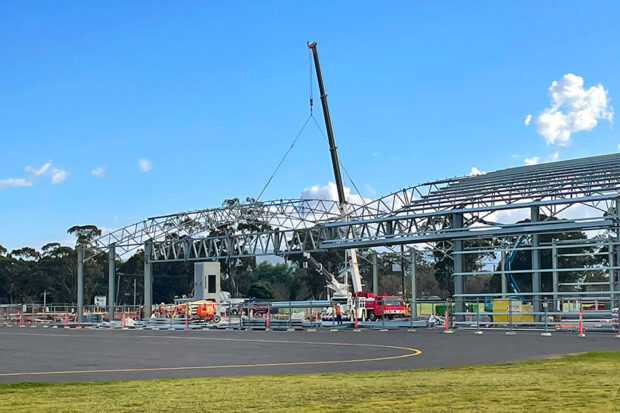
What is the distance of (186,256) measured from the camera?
7500cm

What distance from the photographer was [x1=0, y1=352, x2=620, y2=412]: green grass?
11.0m

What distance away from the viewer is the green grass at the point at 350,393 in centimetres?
1098

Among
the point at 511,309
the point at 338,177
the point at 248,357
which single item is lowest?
the point at 248,357

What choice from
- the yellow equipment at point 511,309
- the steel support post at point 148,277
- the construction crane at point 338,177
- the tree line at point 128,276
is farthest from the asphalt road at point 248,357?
the tree line at point 128,276

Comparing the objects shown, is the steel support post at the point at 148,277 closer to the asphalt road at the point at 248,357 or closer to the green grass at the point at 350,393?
the asphalt road at the point at 248,357

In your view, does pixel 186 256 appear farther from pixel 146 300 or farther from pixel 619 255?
pixel 619 255

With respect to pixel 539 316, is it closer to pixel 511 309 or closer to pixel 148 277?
pixel 511 309

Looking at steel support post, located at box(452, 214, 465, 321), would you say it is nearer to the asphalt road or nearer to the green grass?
the asphalt road

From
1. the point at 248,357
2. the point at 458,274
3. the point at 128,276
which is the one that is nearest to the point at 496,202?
the point at 458,274

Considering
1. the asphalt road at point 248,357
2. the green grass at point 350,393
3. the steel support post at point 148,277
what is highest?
the steel support post at point 148,277

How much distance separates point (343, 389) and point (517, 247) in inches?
1495

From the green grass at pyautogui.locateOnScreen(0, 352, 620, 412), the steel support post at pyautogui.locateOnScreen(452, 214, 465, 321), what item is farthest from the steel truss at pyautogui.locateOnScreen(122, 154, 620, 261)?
the green grass at pyautogui.locateOnScreen(0, 352, 620, 412)

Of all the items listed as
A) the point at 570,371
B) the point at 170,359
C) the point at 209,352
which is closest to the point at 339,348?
the point at 209,352

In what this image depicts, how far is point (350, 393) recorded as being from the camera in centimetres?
1252
